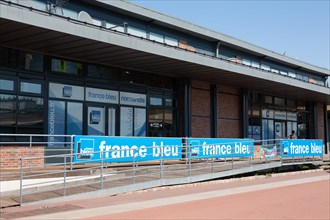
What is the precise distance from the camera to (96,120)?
56.5ft

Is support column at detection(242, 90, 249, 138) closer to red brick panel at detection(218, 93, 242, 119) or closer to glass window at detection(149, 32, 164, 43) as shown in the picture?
red brick panel at detection(218, 93, 242, 119)

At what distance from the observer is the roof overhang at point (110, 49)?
12328 millimetres

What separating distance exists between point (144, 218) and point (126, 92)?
10.5 metres

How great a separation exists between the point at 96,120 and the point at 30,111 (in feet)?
9.86

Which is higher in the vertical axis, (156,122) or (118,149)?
(156,122)

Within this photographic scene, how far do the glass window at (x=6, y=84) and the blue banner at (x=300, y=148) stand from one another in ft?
37.0

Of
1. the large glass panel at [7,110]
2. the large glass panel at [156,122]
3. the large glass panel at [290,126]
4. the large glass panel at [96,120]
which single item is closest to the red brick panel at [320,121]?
the large glass panel at [290,126]

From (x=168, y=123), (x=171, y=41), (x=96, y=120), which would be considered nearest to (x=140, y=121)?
(x=168, y=123)

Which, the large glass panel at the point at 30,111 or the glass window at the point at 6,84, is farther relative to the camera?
the large glass panel at the point at 30,111

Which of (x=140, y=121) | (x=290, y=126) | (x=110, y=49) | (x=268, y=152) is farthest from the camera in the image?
(x=290, y=126)

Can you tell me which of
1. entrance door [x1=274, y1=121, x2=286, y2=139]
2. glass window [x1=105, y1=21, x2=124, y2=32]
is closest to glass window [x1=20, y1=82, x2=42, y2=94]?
glass window [x1=105, y1=21, x2=124, y2=32]

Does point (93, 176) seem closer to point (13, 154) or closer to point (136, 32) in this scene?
point (13, 154)

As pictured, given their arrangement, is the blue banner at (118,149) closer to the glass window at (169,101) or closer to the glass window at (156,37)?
the glass window at (169,101)

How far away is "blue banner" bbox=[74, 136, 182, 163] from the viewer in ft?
41.7
